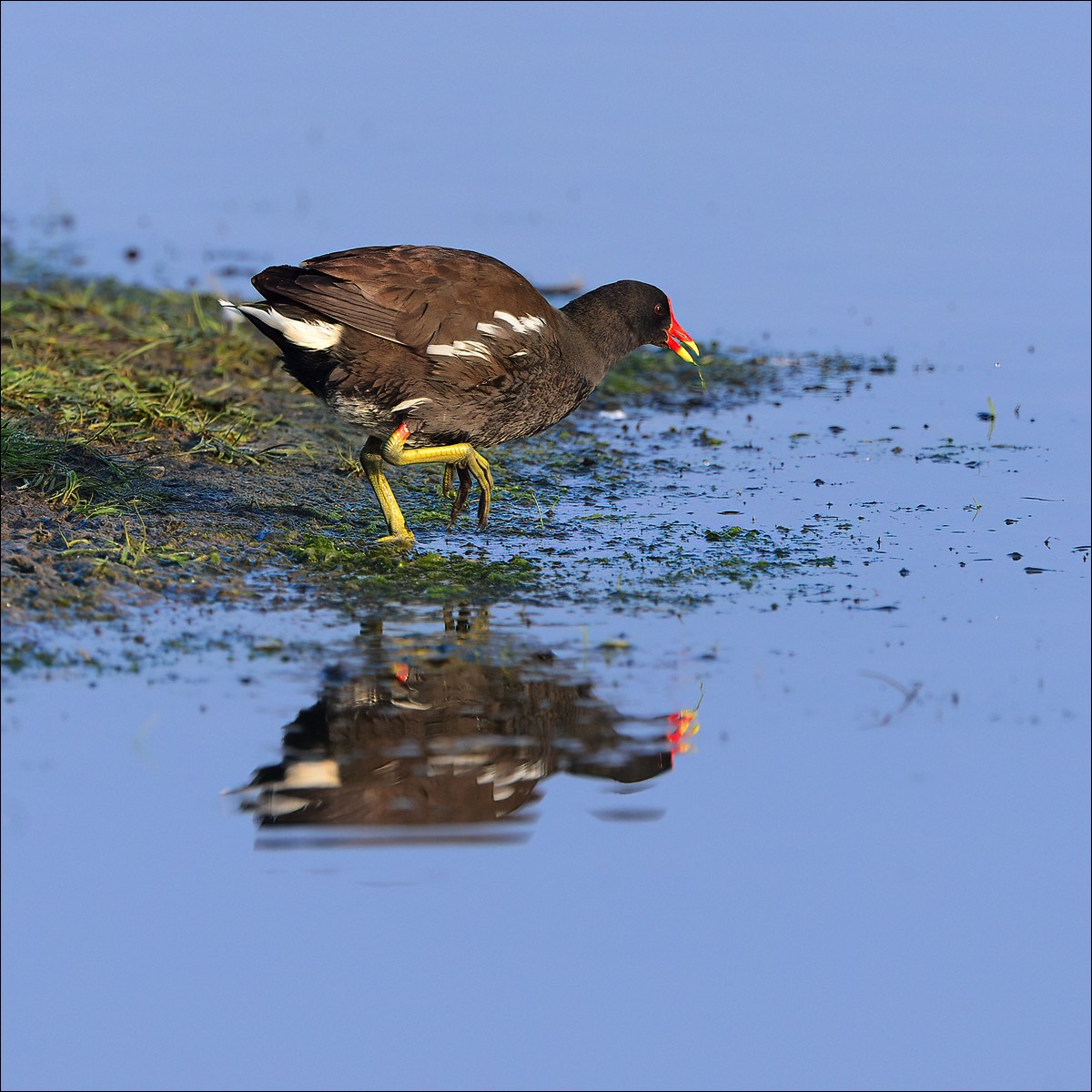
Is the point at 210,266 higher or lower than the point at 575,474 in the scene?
higher

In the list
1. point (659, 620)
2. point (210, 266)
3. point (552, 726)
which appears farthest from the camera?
point (210, 266)

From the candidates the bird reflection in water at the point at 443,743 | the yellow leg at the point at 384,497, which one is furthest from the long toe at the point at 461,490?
the bird reflection in water at the point at 443,743

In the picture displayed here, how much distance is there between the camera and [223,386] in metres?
9.77

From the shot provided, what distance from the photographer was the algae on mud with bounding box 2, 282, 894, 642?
6918 millimetres

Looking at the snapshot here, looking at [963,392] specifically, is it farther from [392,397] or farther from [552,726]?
[552,726]

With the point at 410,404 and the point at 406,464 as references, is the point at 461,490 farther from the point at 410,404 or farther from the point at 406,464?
the point at 410,404

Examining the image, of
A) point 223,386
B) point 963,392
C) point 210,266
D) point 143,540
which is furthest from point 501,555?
point 210,266

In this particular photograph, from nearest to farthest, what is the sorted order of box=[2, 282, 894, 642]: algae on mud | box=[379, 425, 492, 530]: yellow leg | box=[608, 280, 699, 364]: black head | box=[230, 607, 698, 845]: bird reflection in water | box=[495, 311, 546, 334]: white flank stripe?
box=[230, 607, 698, 845]: bird reflection in water → box=[2, 282, 894, 642]: algae on mud → box=[495, 311, 546, 334]: white flank stripe → box=[379, 425, 492, 530]: yellow leg → box=[608, 280, 699, 364]: black head

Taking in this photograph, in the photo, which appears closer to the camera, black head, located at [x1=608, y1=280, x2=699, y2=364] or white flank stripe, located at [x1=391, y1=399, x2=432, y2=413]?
white flank stripe, located at [x1=391, y1=399, x2=432, y2=413]

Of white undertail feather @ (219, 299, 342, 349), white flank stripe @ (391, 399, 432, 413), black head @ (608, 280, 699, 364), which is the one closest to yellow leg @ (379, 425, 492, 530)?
white flank stripe @ (391, 399, 432, 413)

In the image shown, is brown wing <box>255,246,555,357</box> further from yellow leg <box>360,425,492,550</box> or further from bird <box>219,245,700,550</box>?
yellow leg <box>360,425,492,550</box>

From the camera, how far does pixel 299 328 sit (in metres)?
7.23

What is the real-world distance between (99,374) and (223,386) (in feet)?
2.35

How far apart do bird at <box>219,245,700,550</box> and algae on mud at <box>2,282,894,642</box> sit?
16.5 inches
